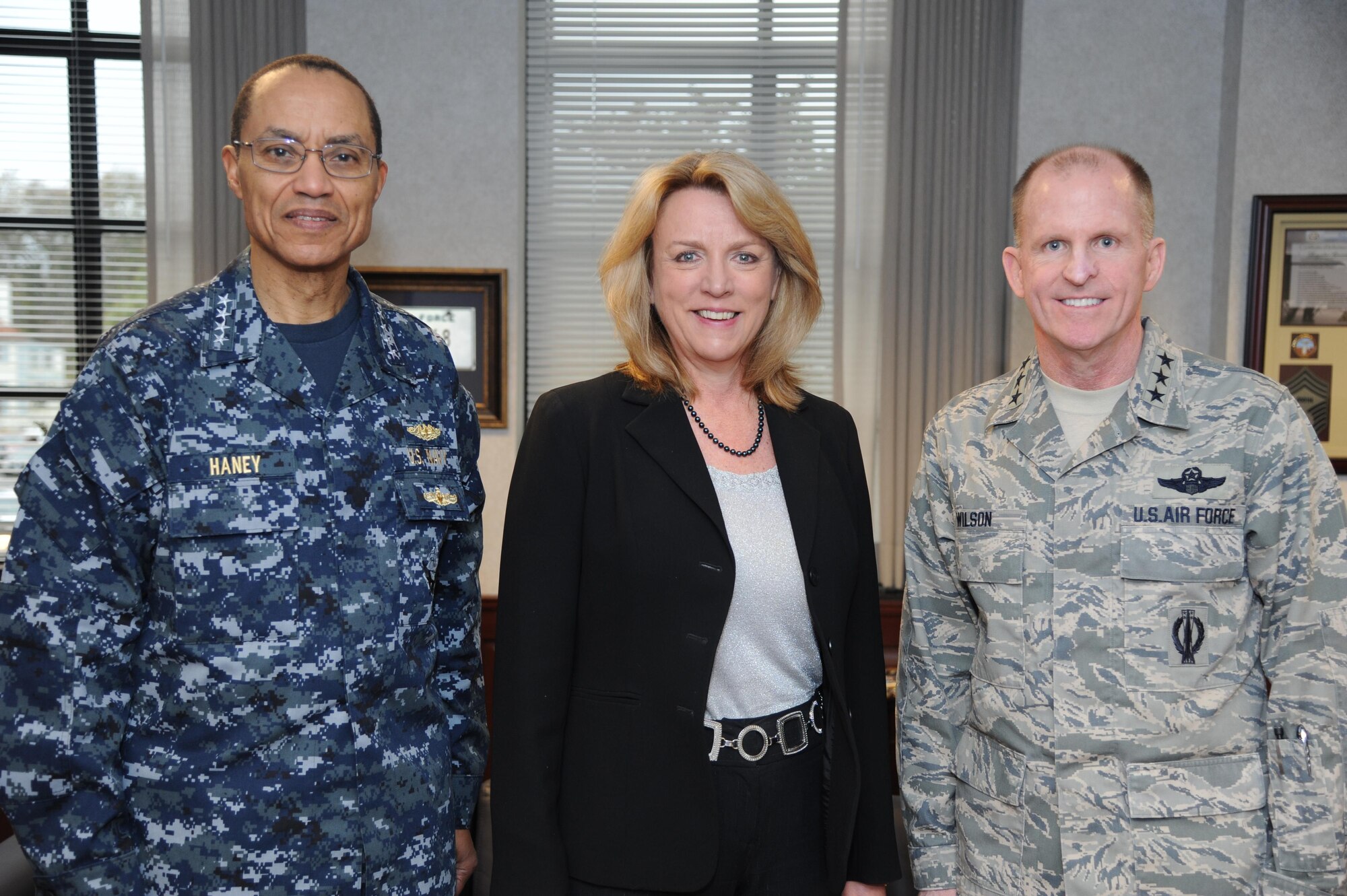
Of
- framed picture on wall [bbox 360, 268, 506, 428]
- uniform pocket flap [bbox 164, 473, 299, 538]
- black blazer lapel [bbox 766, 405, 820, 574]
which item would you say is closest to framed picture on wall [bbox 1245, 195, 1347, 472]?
black blazer lapel [bbox 766, 405, 820, 574]

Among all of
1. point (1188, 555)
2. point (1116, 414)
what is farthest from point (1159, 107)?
point (1188, 555)

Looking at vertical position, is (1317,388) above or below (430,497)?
above

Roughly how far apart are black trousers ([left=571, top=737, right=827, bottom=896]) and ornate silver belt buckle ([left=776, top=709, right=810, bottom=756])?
0.04 feet

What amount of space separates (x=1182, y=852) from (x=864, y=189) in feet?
9.70

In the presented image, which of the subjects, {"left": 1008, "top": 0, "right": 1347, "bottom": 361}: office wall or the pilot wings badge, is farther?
{"left": 1008, "top": 0, "right": 1347, "bottom": 361}: office wall

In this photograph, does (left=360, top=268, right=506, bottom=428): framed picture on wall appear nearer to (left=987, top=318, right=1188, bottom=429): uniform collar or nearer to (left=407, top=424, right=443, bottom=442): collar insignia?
(left=407, top=424, right=443, bottom=442): collar insignia

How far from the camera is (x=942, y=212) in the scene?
12.9ft

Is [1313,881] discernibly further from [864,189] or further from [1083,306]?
[864,189]

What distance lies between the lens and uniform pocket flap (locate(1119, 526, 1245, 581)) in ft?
5.13

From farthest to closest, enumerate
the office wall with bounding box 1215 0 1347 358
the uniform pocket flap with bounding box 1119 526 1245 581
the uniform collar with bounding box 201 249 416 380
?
the office wall with bounding box 1215 0 1347 358 → the uniform pocket flap with bounding box 1119 526 1245 581 → the uniform collar with bounding box 201 249 416 380

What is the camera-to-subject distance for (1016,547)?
1.64 meters

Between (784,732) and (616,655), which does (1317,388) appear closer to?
(784,732)

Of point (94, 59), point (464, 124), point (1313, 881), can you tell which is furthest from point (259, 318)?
point (94, 59)

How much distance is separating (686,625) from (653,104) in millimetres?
3099
